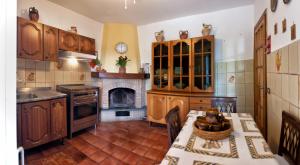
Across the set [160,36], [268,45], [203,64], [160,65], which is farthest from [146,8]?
[268,45]

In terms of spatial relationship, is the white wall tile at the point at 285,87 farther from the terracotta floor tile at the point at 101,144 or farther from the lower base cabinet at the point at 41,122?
the lower base cabinet at the point at 41,122

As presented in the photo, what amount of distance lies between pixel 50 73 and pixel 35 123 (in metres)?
1.01

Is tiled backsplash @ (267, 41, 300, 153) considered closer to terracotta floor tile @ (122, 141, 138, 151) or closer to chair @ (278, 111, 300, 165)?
chair @ (278, 111, 300, 165)

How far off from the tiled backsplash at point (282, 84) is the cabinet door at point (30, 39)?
2.95 metres

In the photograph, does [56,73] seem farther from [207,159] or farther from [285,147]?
[285,147]

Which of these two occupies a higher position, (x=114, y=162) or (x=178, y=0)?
(x=178, y=0)

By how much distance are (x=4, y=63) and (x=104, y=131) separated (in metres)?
2.91

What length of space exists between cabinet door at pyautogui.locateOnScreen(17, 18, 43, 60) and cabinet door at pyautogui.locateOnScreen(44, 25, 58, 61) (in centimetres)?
8

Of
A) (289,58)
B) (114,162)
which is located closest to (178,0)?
(289,58)

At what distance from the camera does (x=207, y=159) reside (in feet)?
2.76

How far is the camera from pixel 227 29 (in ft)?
10.0

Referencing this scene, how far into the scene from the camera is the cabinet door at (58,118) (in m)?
2.38

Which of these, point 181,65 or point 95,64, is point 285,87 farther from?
point 95,64

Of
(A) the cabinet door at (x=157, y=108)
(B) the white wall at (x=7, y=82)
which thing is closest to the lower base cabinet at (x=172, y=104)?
(A) the cabinet door at (x=157, y=108)
